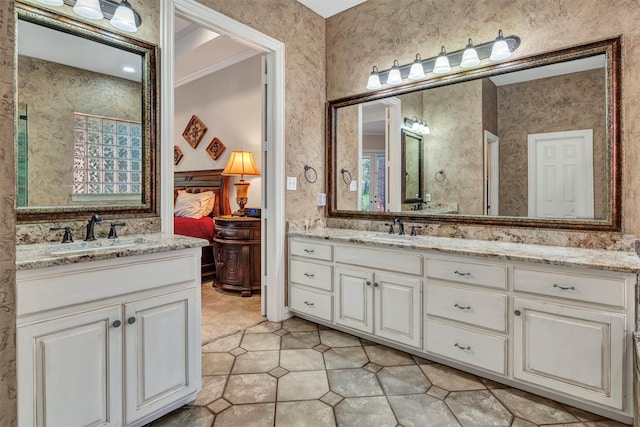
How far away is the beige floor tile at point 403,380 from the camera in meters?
1.94

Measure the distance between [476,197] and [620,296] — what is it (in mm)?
1070

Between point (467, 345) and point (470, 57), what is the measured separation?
1.89 meters

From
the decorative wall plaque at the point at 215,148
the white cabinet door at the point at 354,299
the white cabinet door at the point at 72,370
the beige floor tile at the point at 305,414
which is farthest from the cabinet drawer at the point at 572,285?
the decorative wall plaque at the point at 215,148

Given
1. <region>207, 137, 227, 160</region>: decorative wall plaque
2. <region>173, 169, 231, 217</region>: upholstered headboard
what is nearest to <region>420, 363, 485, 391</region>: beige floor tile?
<region>173, 169, 231, 217</region>: upholstered headboard

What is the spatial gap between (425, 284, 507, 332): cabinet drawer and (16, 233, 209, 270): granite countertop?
142 centimetres

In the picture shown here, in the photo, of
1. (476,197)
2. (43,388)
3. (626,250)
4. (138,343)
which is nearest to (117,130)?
(138,343)

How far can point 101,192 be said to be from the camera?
6.42 feet

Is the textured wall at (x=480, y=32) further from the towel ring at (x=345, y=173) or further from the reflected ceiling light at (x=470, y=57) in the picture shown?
the towel ring at (x=345, y=173)

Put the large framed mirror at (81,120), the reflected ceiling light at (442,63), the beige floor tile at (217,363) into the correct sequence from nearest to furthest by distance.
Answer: the large framed mirror at (81,120), the beige floor tile at (217,363), the reflected ceiling light at (442,63)

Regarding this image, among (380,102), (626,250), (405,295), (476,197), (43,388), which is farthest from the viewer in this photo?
(380,102)

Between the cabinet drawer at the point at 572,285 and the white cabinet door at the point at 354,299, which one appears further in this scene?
the white cabinet door at the point at 354,299

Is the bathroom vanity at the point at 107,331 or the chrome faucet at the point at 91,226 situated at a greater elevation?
the chrome faucet at the point at 91,226

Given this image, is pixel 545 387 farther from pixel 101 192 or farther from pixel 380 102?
pixel 101 192

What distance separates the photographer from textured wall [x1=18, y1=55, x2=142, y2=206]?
1.74m
